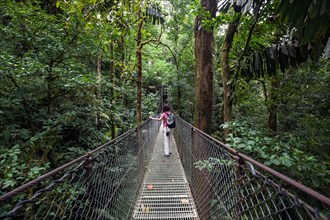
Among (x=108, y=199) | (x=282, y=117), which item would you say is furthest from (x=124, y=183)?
(x=282, y=117)

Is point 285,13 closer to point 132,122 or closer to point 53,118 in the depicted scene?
point 53,118

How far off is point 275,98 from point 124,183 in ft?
12.1

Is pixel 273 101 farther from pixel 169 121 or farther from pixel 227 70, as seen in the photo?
pixel 169 121

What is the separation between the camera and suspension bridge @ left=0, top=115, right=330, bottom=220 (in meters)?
0.78

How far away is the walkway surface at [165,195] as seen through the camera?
2.32 metres

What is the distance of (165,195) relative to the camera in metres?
2.75

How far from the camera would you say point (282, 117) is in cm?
461

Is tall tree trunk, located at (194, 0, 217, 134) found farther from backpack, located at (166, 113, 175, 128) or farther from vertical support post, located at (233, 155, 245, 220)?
vertical support post, located at (233, 155, 245, 220)

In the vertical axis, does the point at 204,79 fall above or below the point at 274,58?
below

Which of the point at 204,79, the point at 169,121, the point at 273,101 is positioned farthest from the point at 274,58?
the point at 169,121

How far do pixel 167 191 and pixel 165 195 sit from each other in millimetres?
98

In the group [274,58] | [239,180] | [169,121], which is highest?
[274,58]

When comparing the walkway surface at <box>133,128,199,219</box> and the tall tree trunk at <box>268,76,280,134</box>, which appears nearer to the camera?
the walkway surface at <box>133,128,199,219</box>

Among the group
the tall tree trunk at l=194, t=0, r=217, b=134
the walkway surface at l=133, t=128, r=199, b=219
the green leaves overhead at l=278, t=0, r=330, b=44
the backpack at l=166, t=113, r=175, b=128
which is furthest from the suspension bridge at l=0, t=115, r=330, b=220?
the backpack at l=166, t=113, r=175, b=128
